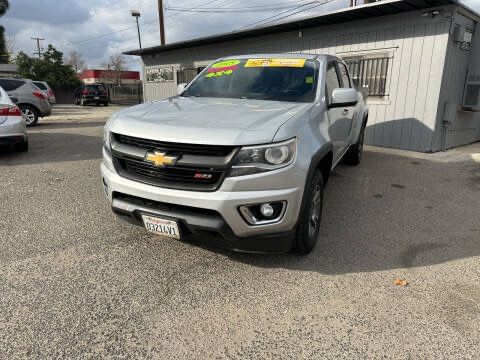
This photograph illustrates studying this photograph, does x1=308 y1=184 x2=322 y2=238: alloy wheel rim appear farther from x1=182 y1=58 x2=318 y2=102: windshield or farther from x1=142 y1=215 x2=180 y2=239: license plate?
x1=142 y1=215 x2=180 y2=239: license plate

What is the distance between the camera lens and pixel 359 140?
6.48 meters

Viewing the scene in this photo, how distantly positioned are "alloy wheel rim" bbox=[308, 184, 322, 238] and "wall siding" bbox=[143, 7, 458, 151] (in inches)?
233

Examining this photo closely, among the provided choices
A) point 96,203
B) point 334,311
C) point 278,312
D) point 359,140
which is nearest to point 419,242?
point 334,311

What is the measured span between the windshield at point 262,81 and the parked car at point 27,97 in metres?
10.4

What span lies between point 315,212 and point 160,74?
49.7ft

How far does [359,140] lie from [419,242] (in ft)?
10.7

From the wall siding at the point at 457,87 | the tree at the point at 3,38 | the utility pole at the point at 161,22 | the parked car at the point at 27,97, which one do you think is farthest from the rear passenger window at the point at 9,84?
the tree at the point at 3,38

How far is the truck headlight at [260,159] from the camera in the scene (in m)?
2.45

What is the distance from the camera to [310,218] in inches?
116

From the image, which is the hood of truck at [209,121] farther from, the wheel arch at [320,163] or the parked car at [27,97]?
the parked car at [27,97]

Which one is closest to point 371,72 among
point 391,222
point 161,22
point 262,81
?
point 391,222

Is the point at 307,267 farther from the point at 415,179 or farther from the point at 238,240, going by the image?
the point at 415,179

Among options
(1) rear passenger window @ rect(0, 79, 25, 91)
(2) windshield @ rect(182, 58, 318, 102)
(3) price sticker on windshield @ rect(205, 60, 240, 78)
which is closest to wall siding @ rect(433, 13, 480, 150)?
(2) windshield @ rect(182, 58, 318, 102)

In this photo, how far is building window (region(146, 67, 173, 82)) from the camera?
634 inches
